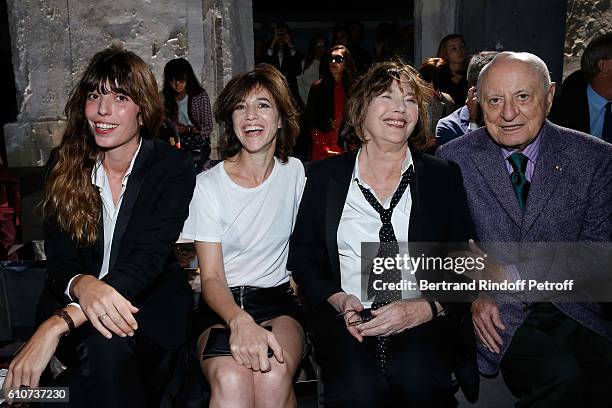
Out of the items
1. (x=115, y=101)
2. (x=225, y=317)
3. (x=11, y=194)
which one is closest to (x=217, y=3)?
(x=11, y=194)

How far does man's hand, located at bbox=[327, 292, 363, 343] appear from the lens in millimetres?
2119

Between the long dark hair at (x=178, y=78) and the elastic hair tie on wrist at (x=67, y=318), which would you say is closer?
the elastic hair tie on wrist at (x=67, y=318)

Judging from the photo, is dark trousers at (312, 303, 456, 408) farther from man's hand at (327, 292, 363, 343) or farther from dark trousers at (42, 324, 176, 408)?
dark trousers at (42, 324, 176, 408)

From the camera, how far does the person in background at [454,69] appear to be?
496 centimetres

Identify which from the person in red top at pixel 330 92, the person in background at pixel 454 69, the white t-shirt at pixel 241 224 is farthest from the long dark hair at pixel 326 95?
the white t-shirt at pixel 241 224

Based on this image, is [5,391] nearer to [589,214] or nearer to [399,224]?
[399,224]

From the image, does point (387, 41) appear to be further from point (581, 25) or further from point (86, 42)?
point (86, 42)

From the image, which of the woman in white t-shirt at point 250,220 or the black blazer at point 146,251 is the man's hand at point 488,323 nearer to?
the woman in white t-shirt at point 250,220

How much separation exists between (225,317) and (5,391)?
2.48 feet

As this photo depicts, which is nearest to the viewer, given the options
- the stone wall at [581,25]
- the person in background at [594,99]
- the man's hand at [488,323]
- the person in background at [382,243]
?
the person in background at [382,243]

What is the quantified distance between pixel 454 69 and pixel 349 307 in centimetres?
Result: 354

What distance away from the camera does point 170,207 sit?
2.27 metres

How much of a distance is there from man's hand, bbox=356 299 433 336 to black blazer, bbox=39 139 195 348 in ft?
2.42

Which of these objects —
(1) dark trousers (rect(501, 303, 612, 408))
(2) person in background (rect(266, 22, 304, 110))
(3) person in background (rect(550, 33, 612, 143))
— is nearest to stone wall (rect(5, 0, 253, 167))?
(2) person in background (rect(266, 22, 304, 110))
